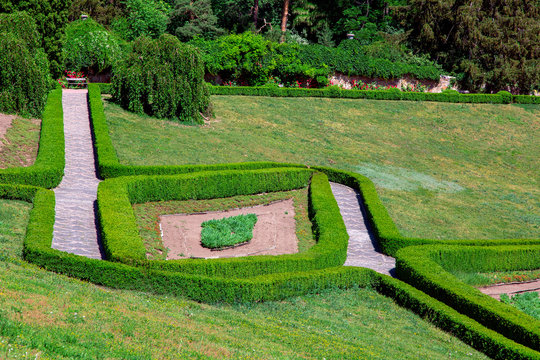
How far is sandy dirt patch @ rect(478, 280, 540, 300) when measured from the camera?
15789 millimetres

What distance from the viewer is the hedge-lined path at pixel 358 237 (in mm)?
16531

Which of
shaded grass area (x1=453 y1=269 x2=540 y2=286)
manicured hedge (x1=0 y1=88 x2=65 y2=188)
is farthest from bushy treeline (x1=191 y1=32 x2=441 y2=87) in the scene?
shaded grass area (x1=453 y1=269 x2=540 y2=286)

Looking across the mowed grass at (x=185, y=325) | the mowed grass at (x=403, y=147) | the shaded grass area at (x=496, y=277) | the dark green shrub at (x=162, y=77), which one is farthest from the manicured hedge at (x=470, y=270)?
the dark green shrub at (x=162, y=77)

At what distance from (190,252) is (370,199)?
7065 millimetres

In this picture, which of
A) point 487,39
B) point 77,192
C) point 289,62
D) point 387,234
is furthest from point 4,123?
point 487,39

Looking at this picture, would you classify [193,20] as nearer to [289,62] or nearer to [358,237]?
[289,62]

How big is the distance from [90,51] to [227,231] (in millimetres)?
20660

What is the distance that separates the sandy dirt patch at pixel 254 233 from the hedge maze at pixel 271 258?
92 centimetres

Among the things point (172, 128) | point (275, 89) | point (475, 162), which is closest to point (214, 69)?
point (275, 89)

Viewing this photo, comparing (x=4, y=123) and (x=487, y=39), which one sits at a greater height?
(x=487, y=39)

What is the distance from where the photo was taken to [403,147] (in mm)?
30594

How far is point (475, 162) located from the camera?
29.9 meters

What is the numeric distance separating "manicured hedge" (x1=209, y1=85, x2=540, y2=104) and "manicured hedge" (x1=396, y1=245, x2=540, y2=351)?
20964mm

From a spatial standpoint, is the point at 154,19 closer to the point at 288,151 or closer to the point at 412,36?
the point at 412,36
